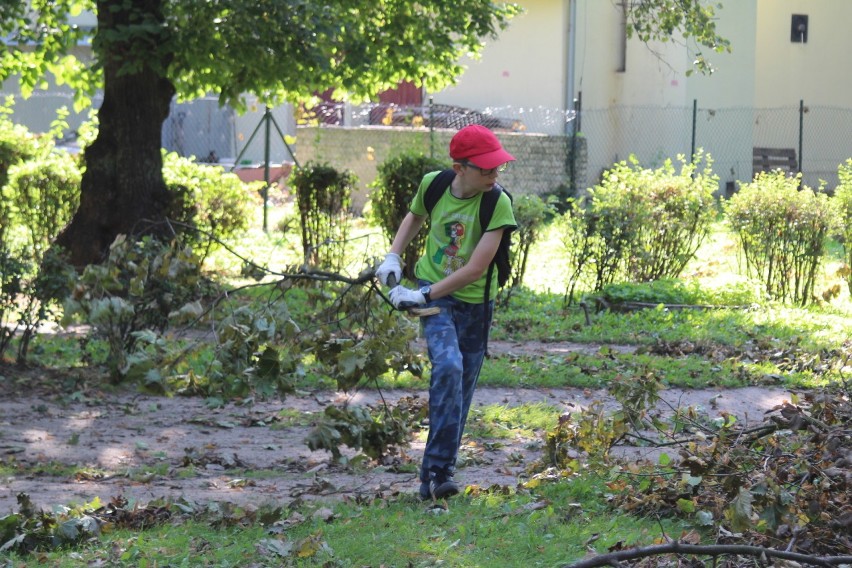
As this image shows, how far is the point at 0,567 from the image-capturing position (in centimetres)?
453

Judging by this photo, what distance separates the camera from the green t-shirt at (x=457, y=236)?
17.4 ft

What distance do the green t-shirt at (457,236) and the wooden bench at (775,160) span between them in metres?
21.2

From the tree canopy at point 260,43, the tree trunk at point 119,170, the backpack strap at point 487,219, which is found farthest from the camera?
the tree trunk at point 119,170

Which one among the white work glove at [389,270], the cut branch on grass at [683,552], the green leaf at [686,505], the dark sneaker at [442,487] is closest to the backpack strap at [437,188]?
the white work glove at [389,270]

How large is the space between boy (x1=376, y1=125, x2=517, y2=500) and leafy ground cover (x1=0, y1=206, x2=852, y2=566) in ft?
0.90

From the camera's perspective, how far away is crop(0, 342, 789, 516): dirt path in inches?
232

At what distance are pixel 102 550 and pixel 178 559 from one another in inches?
14.1

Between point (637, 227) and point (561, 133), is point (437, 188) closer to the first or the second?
point (637, 227)

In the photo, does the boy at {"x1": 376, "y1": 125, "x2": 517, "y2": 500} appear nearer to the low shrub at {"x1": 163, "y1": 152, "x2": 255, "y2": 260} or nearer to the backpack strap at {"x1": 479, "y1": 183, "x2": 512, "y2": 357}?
the backpack strap at {"x1": 479, "y1": 183, "x2": 512, "y2": 357}

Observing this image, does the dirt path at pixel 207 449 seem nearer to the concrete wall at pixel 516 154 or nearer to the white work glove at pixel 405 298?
the white work glove at pixel 405 298

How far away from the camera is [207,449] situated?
686 centimetres

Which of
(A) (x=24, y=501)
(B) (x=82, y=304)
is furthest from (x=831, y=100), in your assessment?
(A) (x=24, y=501)

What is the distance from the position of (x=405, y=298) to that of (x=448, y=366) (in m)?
0.37

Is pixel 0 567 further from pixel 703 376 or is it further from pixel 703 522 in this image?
pixel 703 376
